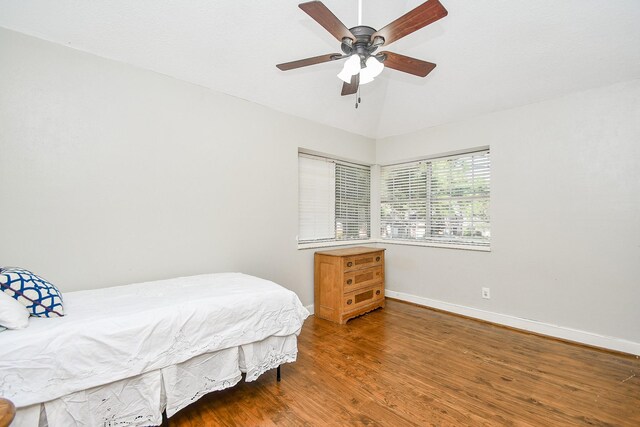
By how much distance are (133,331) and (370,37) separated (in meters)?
2.13

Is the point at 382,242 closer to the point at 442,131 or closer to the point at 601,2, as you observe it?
the point at 442,131

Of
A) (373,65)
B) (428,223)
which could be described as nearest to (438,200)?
(428,223)

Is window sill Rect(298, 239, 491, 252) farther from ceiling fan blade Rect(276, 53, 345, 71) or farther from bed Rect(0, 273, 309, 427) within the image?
ceiling fan blade Rect(276, 53, 345, 71)

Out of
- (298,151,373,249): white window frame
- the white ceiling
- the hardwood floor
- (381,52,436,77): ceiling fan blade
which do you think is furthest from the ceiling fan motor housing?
the hardwood floor

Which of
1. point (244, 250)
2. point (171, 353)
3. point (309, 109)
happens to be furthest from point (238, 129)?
point (171, 353)

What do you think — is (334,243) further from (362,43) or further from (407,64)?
(362,43)

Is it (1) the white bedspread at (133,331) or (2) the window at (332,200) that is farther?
(2) the window at (332,200)

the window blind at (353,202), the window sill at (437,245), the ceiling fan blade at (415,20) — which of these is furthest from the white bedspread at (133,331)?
the window sill at (437,245)

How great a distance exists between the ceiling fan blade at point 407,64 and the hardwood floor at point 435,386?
2272 millimetres

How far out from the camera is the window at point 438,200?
364 cm

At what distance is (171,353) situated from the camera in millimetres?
1629

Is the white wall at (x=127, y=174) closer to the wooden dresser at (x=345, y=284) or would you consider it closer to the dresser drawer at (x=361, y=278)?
the wooden dresser at (x=345, y=284)

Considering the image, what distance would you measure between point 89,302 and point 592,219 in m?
4.20

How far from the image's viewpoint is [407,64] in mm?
2021
